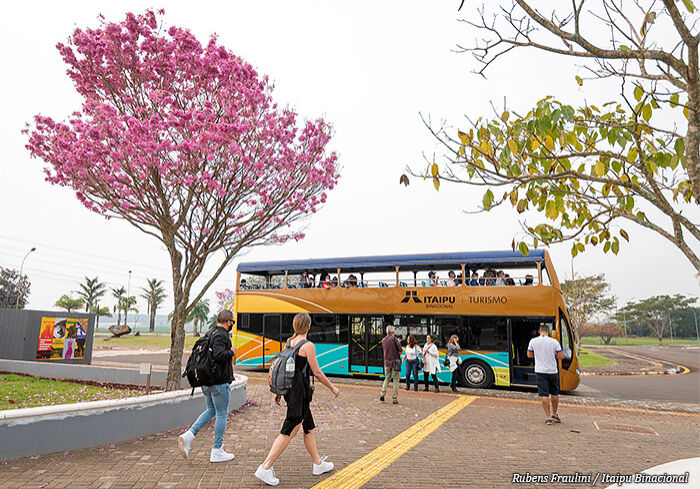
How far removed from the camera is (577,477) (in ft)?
16.0

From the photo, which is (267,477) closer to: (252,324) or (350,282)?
(350,282)

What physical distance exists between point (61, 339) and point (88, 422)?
13.7 metres

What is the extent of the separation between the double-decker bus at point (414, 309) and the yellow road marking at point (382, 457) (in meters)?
4.60

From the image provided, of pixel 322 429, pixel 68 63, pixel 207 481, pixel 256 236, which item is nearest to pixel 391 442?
pixel 322 429

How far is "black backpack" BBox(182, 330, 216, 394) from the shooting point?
202 inches

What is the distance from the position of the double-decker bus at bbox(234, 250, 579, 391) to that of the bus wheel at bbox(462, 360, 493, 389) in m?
0.03

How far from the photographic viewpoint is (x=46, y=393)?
9.03 meters

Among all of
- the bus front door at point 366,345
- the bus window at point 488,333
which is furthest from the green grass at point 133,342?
the bus window at point 488,333

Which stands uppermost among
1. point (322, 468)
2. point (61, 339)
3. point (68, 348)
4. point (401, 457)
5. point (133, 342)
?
point (61, 339)

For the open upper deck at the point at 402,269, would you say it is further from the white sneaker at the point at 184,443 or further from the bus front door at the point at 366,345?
the white sneaker at the point at 184,443

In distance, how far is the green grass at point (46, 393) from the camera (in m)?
7.96

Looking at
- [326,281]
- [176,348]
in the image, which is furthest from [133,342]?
[176,348]

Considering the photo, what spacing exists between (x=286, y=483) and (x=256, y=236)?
25.8 feet

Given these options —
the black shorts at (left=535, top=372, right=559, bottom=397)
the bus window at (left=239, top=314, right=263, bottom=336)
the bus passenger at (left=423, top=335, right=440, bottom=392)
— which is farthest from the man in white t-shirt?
the bus window at (left=239, top=314, right=263, bottom=336)
